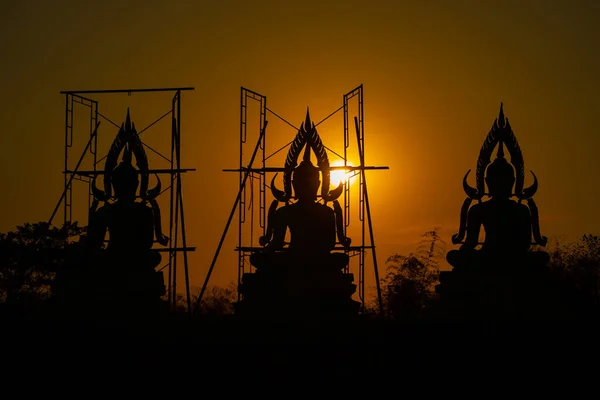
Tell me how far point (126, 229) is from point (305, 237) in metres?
3.95

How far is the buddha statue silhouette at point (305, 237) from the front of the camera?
27.7 meters

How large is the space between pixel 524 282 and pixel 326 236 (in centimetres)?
436

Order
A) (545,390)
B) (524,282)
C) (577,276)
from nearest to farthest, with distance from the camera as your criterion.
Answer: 1. (545,390)
2. (524,282)
3. (577,276)

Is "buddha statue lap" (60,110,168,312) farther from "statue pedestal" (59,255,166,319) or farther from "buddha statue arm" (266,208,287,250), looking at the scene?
"buddha statue arm" (266,208,287,250)

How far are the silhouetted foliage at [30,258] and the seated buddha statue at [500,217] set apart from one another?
12809mm

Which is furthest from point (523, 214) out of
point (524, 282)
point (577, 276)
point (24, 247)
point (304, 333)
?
point (24, 247)

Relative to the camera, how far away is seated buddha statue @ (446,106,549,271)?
2764 centimetres

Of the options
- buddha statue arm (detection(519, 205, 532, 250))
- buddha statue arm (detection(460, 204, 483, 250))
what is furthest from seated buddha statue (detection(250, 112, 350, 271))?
buddha statue arm (detection(519, 205, 532, 250))

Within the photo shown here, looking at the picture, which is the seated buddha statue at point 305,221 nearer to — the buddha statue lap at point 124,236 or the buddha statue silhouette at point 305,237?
the buddha statue silhouette at point 305,237

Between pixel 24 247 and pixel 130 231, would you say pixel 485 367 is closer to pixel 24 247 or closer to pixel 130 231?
pixel 130 231

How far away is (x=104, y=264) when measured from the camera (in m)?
28.5

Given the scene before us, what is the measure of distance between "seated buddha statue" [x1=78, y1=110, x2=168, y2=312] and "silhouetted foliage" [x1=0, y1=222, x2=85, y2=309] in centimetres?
693

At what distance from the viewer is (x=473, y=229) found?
2812cm

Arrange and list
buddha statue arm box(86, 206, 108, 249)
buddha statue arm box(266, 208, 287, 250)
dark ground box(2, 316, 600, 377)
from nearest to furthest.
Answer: dark ground box(2, 316, 600, 377) < buddha statue arm box(266, 208, 287, 250) < buddha statue arm box(86, 206, 108, 249)
